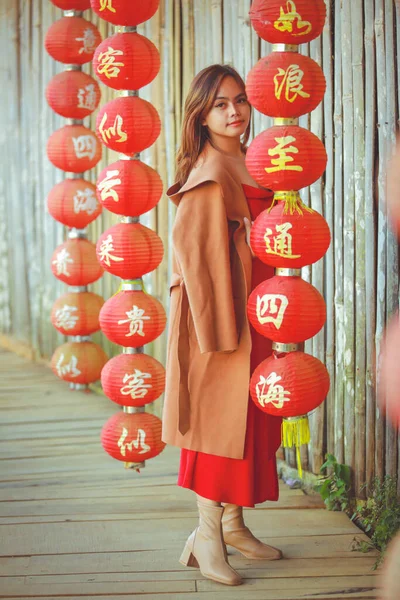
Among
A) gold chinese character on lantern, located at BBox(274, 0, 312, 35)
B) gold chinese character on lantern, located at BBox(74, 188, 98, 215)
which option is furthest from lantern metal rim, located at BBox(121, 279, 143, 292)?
gold chinese character on lantern, located at BBox(74, 188, 98, 215)

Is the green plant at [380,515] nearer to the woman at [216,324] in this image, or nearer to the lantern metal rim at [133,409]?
the woman at [216,324]

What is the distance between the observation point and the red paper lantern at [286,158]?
2275mm

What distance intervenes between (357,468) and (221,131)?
1.34m

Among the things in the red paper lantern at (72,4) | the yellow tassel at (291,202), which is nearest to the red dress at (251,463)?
the yellow tassel at (291,202)

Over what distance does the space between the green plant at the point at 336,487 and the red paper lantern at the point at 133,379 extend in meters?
0.72

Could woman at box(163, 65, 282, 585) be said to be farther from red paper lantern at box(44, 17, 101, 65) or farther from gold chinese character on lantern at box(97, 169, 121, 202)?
red paper lantern at box(44, 17, 101, 65)

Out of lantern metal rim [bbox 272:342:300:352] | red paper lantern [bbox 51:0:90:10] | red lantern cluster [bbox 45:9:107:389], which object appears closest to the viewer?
lantern metal rim [bbox 272:342:300:352]

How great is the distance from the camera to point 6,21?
223 inches

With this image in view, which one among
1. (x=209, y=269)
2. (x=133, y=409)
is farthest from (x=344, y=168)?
(x=133, y=409)

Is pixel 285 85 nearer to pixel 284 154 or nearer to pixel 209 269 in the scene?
pixel 284 154

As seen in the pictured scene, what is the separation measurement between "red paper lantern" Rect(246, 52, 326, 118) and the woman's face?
174 millimetres

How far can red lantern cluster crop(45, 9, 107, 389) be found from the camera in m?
4.02

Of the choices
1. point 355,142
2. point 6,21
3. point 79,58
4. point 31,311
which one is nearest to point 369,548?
point 355,142

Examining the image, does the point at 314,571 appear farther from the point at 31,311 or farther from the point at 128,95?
the point at 31,311
